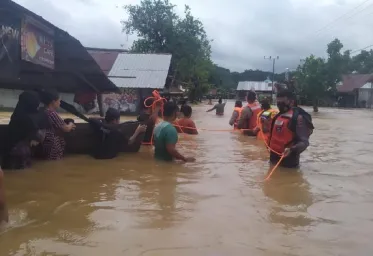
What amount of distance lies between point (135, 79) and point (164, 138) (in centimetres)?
1802

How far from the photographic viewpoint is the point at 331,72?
4553 centimetres

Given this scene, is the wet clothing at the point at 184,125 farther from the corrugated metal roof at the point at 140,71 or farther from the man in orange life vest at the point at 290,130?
the corrugated metal roof at the point at 140,71

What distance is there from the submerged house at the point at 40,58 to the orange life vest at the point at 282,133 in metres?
3.71

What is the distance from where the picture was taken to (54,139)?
24.1 ft

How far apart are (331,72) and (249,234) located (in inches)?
1748

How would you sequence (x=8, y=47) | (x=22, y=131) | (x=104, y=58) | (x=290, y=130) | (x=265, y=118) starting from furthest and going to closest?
1. (x=104, y=58)
2. (x=265, y=118)
3. (x=290, y=130)
4. (x=8, y=47)
5. (x=22, y=131)

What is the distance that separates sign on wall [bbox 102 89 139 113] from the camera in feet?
80.8

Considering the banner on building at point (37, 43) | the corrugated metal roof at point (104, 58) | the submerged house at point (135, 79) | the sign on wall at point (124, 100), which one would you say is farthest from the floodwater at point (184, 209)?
the corrugated metal roof at point (104, 58)

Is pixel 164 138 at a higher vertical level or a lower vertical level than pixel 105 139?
higher

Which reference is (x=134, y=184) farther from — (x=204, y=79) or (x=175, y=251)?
(x=204, y=79)

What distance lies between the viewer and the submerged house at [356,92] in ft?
188

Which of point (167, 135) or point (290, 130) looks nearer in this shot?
point (167, 135)

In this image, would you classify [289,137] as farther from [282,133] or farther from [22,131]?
[22,131]

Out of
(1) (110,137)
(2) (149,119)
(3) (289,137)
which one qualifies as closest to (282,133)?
(3) (289,137)
